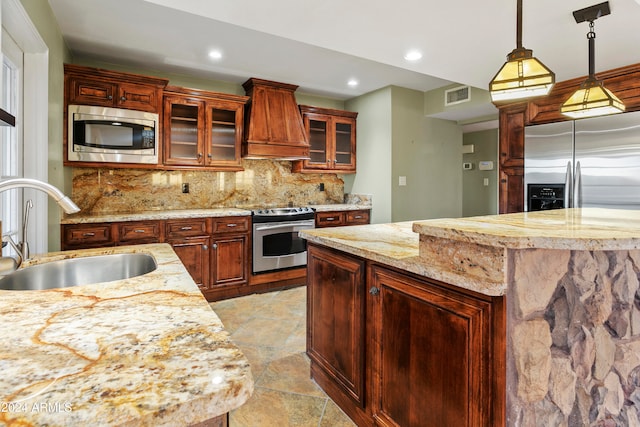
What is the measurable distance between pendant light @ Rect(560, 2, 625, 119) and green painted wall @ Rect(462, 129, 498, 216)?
4.62 meters

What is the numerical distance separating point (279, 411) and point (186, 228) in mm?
2170

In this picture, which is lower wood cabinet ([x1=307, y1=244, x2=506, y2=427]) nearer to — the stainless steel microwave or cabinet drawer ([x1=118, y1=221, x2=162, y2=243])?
cabinet drawer ([x1=118, y1=221, x2=162, y2=243])

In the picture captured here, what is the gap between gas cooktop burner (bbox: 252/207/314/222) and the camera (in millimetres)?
3887

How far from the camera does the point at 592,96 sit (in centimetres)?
217

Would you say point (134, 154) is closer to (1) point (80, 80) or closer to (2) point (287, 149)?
(1) point (80, 80)

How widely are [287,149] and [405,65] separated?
1.71m

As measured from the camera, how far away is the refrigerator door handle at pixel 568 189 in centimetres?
346

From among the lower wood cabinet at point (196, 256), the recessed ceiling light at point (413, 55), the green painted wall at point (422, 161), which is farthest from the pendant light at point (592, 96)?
the lower wood cabinet at point (196, 256)

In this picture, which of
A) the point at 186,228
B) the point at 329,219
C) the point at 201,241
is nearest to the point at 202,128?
the point at 186,228

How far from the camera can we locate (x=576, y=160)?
3.44 m

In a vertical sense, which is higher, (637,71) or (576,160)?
(637,71)

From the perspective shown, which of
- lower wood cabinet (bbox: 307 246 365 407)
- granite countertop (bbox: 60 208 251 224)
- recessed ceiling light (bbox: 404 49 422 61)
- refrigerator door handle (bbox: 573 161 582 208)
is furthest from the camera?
refrigerator door handle (bbox: 573 161 582 208)

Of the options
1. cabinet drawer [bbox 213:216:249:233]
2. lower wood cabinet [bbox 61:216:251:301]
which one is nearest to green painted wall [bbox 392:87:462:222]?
cabinet drawer [bbox 213:216:249:233]

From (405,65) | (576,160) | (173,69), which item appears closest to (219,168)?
(173,69)
